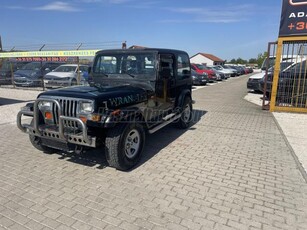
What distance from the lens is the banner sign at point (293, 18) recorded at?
8117mm

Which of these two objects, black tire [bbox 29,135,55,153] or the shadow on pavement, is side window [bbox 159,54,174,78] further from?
black tire [bbox 29,135,55,153]

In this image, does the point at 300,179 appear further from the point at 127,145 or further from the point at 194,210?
the point at 127,145

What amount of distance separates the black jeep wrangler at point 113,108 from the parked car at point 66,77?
8.36m

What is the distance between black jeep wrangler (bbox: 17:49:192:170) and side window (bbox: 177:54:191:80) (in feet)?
0.99

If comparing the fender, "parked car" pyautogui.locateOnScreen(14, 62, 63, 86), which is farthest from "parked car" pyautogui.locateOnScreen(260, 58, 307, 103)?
"parked car" pyautogui.locateOnScreen(14, 62, 63, 86)

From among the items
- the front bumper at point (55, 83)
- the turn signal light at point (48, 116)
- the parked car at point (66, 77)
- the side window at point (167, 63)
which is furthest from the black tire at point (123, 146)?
the front bumper at point (55, 83)

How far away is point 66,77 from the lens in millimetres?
13359

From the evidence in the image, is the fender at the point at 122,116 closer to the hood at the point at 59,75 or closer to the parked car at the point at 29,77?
the hood at the point at 59,75

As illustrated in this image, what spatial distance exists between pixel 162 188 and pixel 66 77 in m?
11.5

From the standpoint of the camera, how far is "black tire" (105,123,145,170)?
3.79m

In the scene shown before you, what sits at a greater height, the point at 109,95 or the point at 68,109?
the point at 109,95

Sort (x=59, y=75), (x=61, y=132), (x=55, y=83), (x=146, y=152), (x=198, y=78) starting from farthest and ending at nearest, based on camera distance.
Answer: (x=198, y=78), (x=59, y=75), (x=55, y=83), (x=146, y=152), (x=61, y=132)

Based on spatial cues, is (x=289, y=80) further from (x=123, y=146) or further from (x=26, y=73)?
(x=26, y=73)

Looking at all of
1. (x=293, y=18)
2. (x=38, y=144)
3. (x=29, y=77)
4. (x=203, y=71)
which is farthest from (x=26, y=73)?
(x=293, y=18)
